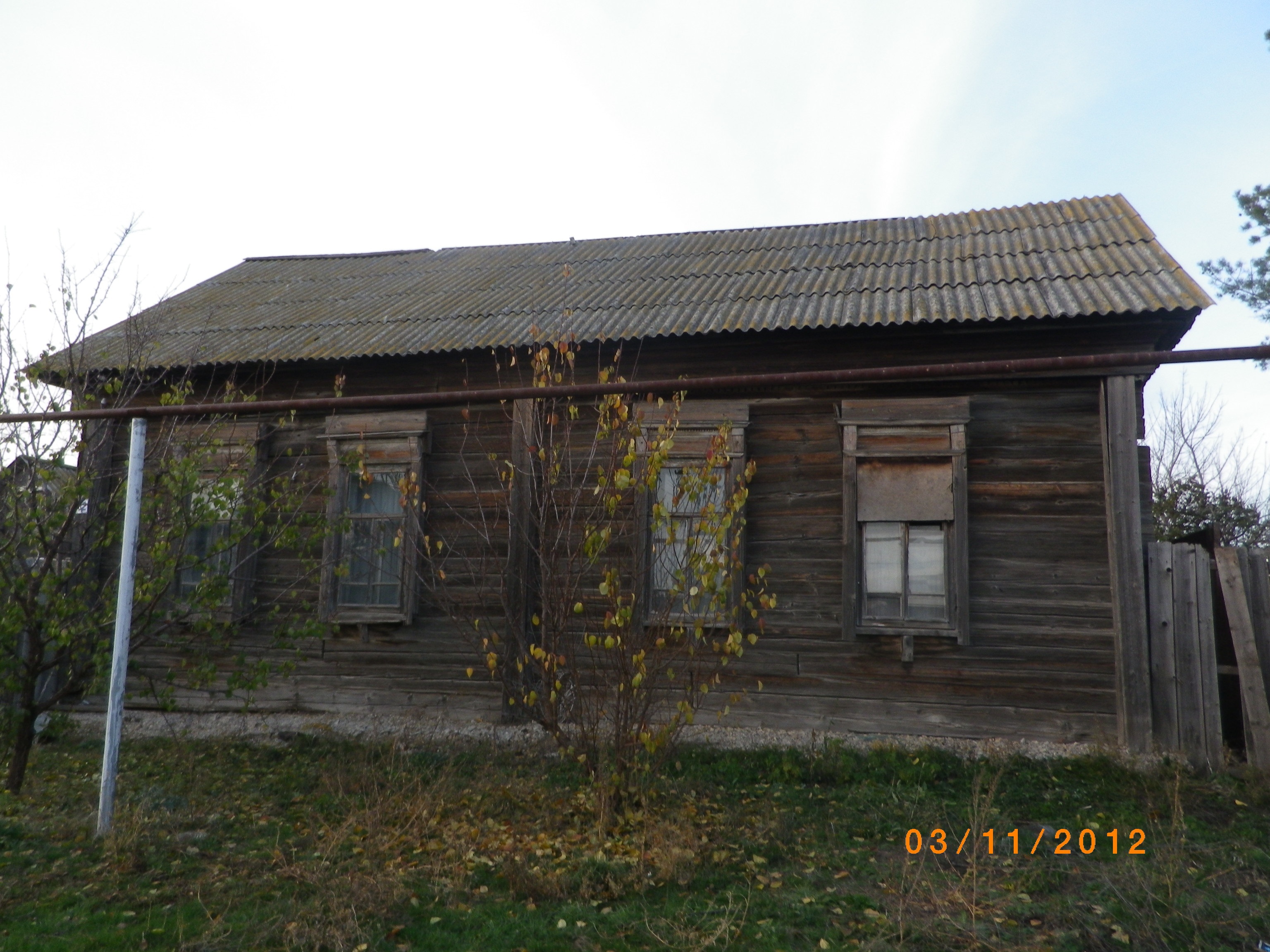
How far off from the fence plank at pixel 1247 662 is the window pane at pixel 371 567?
6989 millimetres

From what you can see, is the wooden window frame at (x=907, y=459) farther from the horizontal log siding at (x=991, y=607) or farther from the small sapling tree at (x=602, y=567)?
the small sapling tree at (x=602, y=567)

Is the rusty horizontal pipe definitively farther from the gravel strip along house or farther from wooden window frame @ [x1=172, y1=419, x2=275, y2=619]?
wooden window frame @ [x1=172, y1=419, x2=275, y2=619]

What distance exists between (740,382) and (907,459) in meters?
3.86

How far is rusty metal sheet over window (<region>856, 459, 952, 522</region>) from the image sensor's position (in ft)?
23.3

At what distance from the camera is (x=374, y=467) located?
8.50 metres

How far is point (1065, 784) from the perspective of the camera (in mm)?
6000

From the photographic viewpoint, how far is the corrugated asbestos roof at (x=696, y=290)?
7.20m

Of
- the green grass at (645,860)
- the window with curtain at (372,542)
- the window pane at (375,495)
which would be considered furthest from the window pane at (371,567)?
the green grass at (645,860)

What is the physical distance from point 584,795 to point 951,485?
3878 mm

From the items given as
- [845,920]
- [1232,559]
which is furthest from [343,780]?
[1232,559]

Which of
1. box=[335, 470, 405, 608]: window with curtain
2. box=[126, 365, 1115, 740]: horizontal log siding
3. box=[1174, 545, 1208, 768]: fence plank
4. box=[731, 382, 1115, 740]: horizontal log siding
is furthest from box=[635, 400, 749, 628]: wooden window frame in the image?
box=[1174, 545, 1208, 768]: fence plank

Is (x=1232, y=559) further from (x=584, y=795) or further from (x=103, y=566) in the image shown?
(x=103, y=566)

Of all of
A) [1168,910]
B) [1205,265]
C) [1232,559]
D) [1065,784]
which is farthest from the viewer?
[1205,265]

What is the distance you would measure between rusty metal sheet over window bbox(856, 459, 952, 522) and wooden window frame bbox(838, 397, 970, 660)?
37 millimetres
